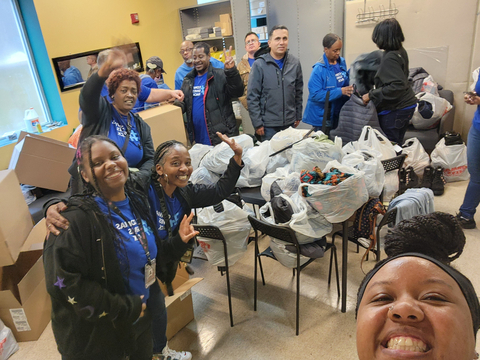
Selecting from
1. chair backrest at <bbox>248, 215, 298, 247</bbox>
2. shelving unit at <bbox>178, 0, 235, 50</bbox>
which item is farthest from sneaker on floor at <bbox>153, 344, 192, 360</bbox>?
shelving unit at <bbox>178, 0, 235, 50</bbox>

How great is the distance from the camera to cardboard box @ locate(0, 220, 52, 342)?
2139mm

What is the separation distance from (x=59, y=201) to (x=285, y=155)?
170cm

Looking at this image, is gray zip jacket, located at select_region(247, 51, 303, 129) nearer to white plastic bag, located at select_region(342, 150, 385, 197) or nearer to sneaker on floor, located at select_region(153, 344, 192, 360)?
white plastic bag, located at select_region(342, 150, 385, 197)

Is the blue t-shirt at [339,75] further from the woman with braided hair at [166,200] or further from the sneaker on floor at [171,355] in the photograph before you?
the sneaker on floor at [171,355]

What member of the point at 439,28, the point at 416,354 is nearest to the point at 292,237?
the point at 416,354

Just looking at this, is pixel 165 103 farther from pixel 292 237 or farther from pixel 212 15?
pixel 212 15

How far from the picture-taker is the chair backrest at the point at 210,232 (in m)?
1.97

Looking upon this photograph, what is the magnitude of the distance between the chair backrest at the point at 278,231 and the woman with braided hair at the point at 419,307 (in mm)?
1025

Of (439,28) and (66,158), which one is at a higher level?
(439,28)

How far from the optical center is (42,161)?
282 centimetres

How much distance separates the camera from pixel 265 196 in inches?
90.2

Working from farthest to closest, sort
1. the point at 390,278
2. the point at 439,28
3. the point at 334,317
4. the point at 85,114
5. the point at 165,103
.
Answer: the point at 439,28 < the point at 165,103 < the point at 334,317 < the point at 85,114 < the point at 390,278

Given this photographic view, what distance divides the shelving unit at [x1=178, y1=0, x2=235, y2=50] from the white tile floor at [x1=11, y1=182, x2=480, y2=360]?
13.9ft

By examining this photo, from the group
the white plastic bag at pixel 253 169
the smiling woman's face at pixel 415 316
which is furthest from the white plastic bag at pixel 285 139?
the smiling woman's face at pixel 415 316
